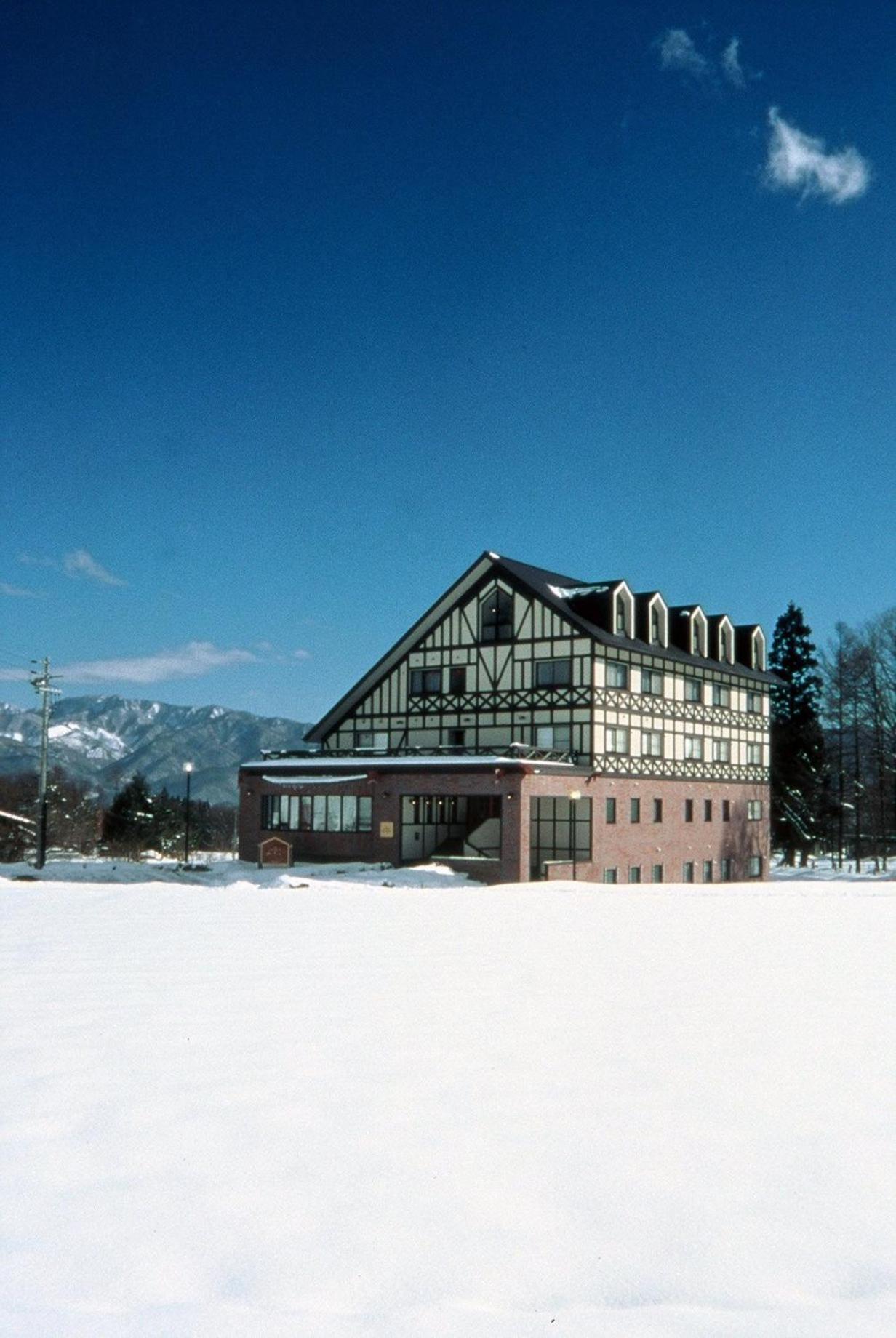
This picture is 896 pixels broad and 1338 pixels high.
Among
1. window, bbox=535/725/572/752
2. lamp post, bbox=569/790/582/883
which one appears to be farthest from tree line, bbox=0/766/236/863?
lamp post, bbox=569/790/582/883

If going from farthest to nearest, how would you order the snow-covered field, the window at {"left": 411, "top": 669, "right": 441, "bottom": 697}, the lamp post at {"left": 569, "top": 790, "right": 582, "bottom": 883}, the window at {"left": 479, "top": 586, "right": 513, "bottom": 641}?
the window at {"left": 411, "top": 669, "right": 441, "bottom": 697} < the window at {"left": 479, "top": 586, "right": 513, "bottom": 641} < the lamp post at {"left": 569, "top": 790, "right": 582, "bottom": 883} < the snow-covered field

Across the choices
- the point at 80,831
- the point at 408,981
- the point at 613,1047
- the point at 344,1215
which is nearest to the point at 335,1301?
the point at 344,1215

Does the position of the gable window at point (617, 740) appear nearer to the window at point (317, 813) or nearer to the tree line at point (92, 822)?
the window at point (317, 813)

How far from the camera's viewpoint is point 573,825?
106 feet

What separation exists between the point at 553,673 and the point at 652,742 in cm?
504

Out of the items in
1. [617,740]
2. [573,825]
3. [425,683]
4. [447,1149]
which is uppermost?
[425,683]

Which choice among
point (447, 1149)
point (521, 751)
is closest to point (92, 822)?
point (521, 751)

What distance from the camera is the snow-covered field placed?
318cm

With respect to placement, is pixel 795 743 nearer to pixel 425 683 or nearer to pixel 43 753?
pixel 425 683

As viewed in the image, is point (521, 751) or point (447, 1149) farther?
point (521, 751)

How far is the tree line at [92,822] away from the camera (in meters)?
67.9

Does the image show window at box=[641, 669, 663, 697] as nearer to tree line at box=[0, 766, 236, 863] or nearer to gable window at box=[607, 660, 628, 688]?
gable window at box=[607, 660, 628, 688]

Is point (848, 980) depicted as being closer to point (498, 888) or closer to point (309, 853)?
point (498, 888)

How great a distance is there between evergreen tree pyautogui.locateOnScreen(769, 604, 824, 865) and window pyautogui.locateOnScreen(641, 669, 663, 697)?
1576 cm
